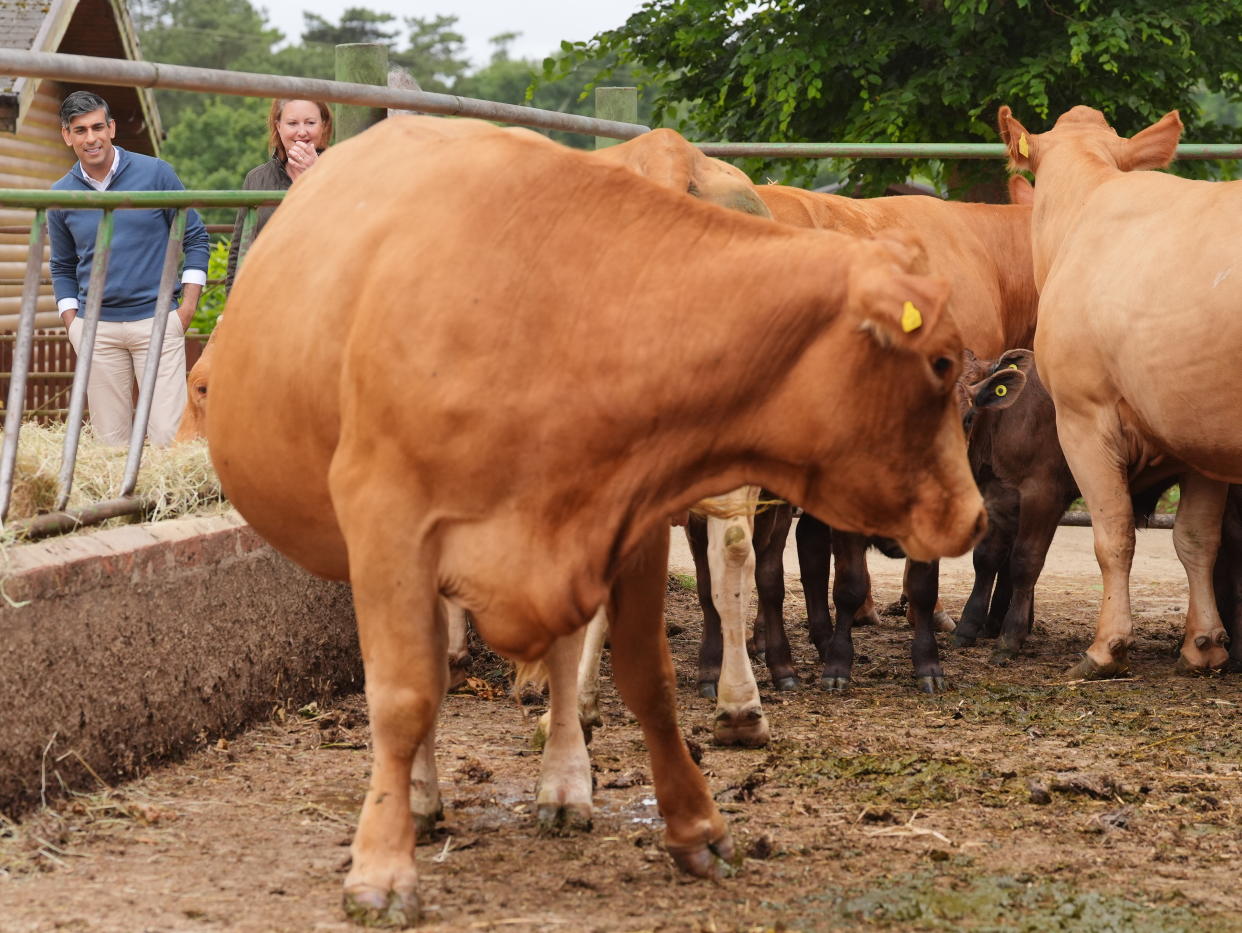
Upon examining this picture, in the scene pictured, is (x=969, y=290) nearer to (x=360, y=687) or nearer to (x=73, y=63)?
(x=360, y=687)

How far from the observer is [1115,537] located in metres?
6.75

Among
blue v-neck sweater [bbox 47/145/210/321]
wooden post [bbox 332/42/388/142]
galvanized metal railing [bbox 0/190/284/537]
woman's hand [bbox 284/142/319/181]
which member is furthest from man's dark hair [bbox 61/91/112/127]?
galvanized metal railing [bbox 0/190/284/537]

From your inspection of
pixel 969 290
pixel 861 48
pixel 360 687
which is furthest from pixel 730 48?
pixel 360 687

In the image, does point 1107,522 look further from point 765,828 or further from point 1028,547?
point 765,828

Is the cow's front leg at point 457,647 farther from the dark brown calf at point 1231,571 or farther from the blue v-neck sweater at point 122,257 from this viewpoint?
the dark brown calf at point 1231,571

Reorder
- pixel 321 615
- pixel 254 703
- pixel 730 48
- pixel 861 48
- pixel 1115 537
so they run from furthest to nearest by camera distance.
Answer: pixel 730 48
pixel 861 48
pixel 1115 537
pixel 321 615
pixel 254 703

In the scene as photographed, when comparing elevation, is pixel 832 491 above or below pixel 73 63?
below

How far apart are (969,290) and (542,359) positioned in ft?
15.9

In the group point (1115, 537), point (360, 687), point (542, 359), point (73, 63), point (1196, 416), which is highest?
point (73, 63)

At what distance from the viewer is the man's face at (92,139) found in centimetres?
722

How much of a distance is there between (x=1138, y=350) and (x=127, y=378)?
13.5 ft

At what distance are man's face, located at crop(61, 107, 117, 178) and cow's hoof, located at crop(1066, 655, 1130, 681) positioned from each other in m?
4.64

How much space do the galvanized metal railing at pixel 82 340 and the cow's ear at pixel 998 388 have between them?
313 cm

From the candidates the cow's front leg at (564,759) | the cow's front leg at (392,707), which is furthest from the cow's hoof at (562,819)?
the cow's front leg at (392,707)
